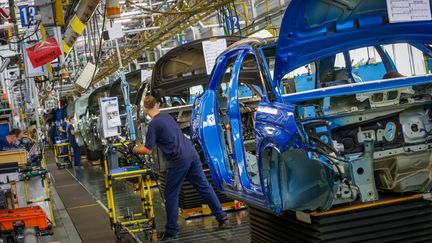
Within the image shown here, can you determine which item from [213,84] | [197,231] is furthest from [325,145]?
[197,231]

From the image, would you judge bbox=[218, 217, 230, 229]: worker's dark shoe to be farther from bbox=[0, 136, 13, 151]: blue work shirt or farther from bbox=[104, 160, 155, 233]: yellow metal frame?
bbox=[0, 136, 13, 151]: blue work shirt

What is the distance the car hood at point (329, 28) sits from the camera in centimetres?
473

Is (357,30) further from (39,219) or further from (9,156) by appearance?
(9,156)

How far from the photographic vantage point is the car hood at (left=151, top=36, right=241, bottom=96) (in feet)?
28.9

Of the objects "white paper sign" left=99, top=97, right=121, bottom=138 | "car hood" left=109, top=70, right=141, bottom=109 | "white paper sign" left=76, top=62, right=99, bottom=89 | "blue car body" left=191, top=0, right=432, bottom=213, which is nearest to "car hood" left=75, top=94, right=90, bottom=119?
"car hood" left=109, top=70, right=141, bottom=109

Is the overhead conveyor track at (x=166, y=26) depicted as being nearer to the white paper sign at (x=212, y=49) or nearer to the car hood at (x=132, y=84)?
the car hood at (x=132, y=84)

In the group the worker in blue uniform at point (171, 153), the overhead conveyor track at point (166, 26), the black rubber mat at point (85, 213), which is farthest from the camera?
the overhead conveyor track at point (166, 26)

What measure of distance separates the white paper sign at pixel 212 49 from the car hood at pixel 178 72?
30 centimetres

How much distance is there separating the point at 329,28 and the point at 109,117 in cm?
713

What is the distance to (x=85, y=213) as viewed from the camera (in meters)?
10.6

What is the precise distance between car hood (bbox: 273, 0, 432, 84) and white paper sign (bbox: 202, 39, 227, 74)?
3.36 m

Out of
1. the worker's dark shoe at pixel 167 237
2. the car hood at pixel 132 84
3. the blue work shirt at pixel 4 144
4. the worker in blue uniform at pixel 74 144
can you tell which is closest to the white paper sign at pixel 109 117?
the blue work shirt at pixel 4 144

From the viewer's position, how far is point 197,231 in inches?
305

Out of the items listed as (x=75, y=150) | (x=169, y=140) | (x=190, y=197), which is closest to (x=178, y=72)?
(x=190, y=197)
